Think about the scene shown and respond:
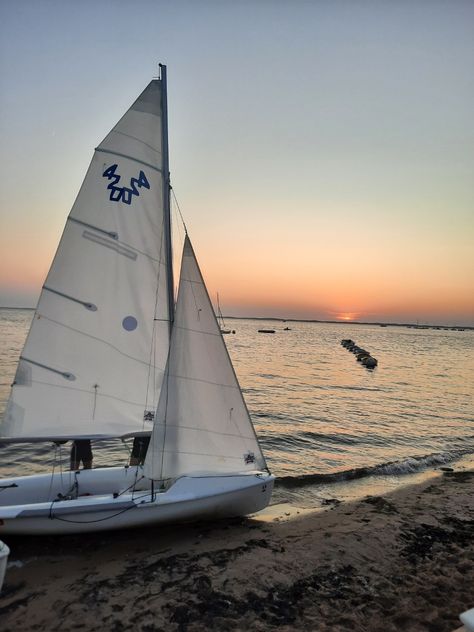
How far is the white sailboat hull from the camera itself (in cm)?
770

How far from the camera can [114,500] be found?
8.05 metres

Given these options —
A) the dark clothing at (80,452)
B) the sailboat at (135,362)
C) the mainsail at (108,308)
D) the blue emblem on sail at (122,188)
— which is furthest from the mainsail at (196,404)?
the dark clothing at (80,452)

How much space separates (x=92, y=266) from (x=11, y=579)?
19.4ft

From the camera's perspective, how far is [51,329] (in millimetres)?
8805

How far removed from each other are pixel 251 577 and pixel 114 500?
2.94m

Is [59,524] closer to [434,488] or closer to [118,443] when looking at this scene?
[118,443]

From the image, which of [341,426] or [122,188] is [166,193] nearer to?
[122,188]

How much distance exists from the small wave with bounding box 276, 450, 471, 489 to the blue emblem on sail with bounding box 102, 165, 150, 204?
9637 millimetres

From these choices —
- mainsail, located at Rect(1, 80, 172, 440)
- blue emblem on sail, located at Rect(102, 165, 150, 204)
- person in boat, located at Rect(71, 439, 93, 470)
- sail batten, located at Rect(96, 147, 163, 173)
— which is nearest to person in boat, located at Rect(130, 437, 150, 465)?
mainsail, located at Rect(1, 80, 172, 440)

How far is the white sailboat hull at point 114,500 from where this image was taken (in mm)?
7699

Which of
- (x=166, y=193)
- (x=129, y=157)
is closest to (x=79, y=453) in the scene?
(x=166, y=193)

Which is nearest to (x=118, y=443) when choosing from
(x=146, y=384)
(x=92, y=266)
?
(x=146, y=384)

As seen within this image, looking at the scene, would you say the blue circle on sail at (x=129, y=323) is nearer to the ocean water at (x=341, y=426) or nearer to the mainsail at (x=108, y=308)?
the mainsail at (x=108, y=308)

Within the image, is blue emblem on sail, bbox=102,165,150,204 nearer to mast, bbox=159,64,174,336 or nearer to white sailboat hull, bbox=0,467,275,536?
mast, bbox=159,64,174,336
